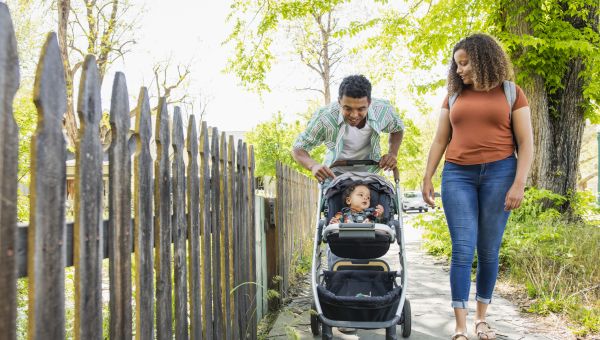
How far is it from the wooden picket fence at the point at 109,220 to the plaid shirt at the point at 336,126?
124 cm

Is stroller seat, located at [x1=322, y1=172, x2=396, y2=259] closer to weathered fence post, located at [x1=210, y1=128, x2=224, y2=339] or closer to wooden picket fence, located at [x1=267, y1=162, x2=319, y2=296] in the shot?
weathered fence post, located at [x1=210, y1=128, x2=224, y2=339]

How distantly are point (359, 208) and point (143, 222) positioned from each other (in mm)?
2224

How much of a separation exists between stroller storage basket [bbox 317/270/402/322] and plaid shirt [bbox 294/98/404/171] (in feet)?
3.09

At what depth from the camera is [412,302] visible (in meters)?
5.55

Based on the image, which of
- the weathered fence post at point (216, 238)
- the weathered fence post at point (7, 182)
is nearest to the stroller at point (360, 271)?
the weathered fence post at point (216, 238)

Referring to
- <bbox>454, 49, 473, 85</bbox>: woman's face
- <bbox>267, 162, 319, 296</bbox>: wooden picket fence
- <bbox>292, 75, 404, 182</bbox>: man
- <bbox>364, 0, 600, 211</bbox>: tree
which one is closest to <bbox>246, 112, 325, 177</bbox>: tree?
<bbox>364, 0, 600, 211</bbox>: tree

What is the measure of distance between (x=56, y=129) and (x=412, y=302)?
4585mm

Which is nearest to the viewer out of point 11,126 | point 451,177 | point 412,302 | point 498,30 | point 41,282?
point 11,126

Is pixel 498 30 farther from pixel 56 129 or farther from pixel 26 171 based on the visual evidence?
pixel 56 129

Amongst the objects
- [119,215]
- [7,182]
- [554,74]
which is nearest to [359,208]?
[119,215]

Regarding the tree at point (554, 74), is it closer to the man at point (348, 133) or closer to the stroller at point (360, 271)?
the man at point (348, 133)

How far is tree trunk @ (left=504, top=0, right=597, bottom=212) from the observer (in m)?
8.88

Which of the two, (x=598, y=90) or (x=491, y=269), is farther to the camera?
(x=598, y=90)

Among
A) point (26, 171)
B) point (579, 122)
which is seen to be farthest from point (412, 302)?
point (579, 122)
